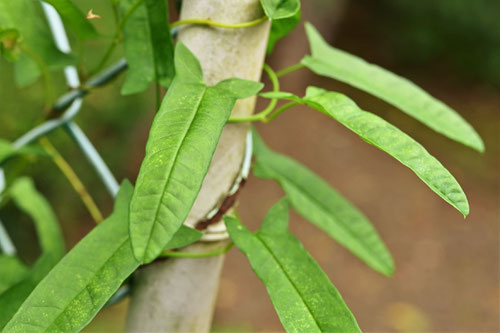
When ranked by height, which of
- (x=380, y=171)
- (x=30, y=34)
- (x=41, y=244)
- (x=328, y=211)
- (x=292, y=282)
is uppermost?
(x=30, y=34)

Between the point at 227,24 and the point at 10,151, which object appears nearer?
the point at 227,24

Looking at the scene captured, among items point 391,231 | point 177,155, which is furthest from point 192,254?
point 391,231

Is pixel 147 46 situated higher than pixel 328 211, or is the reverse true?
pixel 147 46

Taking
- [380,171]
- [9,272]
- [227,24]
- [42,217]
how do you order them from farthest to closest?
[380,171]
[42,217]
[9,272]
[227,24]

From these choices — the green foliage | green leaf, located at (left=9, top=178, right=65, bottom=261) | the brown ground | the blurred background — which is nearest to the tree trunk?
the green foliage

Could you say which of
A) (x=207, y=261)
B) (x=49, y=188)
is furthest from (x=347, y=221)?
(x=49, y=188)

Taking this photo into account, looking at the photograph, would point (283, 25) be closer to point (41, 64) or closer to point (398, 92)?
point (398, 92)

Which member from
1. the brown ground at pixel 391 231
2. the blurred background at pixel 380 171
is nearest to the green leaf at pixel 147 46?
the blurred background at pixel 380 171

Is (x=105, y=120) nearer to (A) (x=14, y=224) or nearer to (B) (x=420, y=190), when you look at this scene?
(A) (x=14, y=224)
